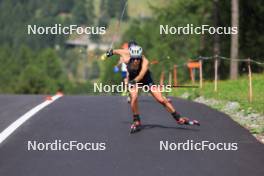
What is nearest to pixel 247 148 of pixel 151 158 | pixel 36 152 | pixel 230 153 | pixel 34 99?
pixel 230 153

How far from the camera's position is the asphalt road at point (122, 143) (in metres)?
8.98

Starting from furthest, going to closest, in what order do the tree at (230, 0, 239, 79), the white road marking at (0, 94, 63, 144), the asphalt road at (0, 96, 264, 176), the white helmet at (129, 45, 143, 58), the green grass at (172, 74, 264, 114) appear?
the tree at (230, 0, 239, 79)
the green grass at (172, 74, 264, 114)
the white helmet at (129, 45, 143, 58)
the white road marking at (0, 94, 63, 144)
the asphalt road at (0, 96, 264, 176)

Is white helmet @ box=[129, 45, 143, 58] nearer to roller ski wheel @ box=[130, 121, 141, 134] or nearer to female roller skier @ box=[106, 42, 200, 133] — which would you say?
female roller skier @ box=[106, 42, 200, 133]

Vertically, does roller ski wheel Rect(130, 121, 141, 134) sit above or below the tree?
below

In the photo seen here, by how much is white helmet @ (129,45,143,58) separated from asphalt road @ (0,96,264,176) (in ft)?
4.54

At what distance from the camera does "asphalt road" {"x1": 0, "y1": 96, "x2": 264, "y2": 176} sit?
354 inches

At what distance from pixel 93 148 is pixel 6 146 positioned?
1.35 meters

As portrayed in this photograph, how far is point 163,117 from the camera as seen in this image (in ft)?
48.7

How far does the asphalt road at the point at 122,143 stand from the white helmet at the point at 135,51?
1.38 meters

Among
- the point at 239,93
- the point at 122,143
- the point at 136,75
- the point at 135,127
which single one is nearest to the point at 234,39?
the point at 239,93

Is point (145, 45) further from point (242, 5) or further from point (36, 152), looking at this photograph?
point (36, 152)

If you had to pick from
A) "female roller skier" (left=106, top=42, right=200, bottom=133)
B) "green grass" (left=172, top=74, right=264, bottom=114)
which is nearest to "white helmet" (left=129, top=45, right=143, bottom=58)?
"female roller skier" (left=106, top=42, right=200, bottom=133)

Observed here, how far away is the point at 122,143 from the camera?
11.1m

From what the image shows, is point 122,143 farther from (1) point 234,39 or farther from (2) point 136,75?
(1) point 234,39
